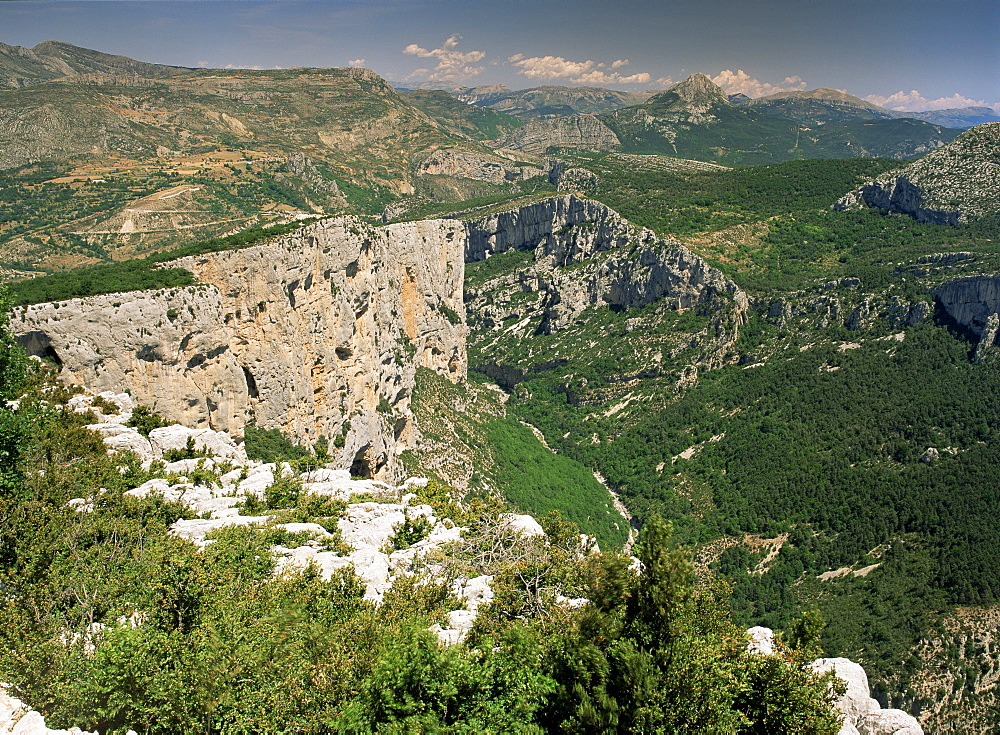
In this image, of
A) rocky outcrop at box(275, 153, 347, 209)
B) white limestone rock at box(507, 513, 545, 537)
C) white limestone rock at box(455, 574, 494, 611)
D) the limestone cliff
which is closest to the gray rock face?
the limestone cliff

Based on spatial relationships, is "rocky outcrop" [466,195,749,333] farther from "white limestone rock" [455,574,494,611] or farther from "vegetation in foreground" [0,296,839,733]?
"vegetation in foreground" [0,296,839,733]

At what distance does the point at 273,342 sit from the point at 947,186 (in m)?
129

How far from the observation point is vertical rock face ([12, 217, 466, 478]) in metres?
36.0

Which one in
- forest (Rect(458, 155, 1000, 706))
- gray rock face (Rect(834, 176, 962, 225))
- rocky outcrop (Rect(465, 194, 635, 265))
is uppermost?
gray rock face (Rect(834, 176, 962, 225))

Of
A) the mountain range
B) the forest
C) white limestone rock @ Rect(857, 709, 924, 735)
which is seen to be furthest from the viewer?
the forest

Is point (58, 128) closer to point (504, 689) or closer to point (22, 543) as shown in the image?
point (22, 543)

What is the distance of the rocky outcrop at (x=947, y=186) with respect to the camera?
110438 mm

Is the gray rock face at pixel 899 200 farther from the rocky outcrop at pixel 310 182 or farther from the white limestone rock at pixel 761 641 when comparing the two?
the rocky outcrop at pixel 310 182

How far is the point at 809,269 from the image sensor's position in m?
113

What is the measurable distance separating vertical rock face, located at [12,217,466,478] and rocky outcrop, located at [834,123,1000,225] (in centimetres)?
10524

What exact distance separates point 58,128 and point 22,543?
167006 millimetres

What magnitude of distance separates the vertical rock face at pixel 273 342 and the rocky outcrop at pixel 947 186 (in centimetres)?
10524

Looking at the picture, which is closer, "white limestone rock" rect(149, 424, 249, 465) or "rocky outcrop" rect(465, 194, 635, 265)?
"white limestone rock" rect(149, 424, 249, 465)

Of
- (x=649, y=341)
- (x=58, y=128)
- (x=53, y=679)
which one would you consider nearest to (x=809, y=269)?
(x=649, y=341)
